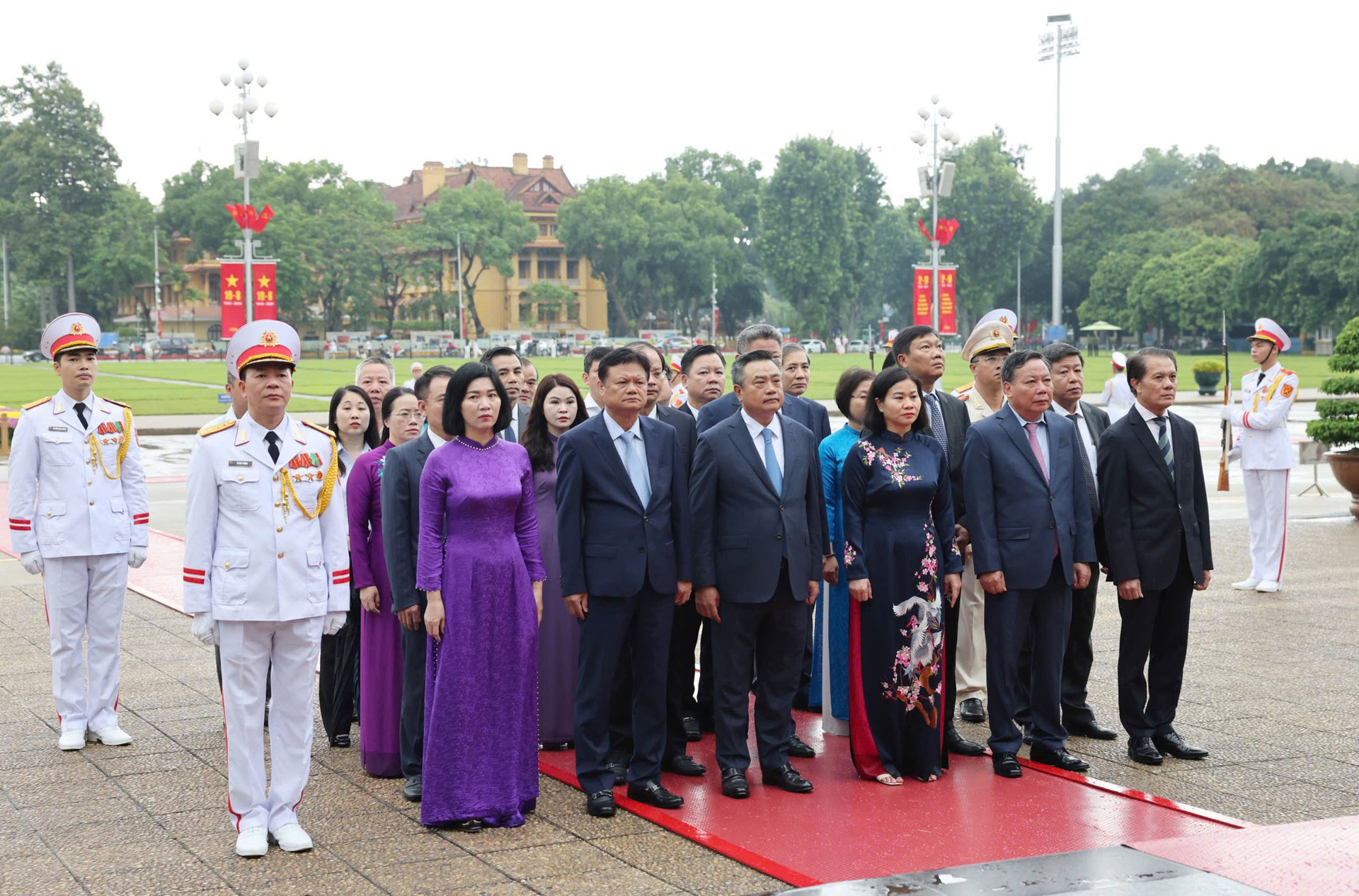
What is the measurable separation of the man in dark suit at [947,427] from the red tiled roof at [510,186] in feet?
301

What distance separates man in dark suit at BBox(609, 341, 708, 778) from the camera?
18.9 feet

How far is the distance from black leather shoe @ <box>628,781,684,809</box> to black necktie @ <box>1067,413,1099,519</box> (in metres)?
2.36

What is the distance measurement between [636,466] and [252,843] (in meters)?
2.08

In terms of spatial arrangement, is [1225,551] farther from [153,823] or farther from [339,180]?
[339,180]

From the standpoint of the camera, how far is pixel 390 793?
5535 mm

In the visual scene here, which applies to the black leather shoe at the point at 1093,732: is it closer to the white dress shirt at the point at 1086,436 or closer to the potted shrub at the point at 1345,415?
the white dress shirt at the point at 1086,436

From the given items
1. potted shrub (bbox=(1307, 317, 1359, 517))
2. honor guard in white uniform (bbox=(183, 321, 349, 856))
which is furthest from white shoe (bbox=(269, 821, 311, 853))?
potted shrub (bbox=(1307, 317, 1359, 517))

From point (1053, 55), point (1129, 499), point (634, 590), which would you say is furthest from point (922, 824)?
point (1053, 55)

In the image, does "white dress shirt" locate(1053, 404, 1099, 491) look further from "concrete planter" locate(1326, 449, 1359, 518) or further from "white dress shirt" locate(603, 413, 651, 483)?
"concrete planter" locate(1326, 449, 1359, 518)

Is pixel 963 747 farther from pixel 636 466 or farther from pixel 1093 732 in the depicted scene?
pixel 636 466

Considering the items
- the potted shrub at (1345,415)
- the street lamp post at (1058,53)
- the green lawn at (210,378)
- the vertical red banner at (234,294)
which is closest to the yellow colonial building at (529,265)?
the green lawn at (210,378)

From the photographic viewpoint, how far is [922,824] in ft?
16.5

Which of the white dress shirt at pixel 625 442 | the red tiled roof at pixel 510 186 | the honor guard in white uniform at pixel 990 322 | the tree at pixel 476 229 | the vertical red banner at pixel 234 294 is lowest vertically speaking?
the white dress shirt at pixel 625 442

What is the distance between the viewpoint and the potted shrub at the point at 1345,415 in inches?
563
